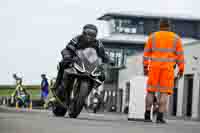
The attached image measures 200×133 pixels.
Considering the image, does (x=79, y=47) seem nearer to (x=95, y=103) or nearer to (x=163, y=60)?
(x=163, y=60)

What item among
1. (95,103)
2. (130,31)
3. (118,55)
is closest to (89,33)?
(95,103)

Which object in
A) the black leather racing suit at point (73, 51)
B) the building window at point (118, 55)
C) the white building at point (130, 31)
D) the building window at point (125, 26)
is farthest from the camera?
the building window at point (125, 26)

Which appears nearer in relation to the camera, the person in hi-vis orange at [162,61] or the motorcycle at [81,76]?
the person in hi-vis orange at [162,61]

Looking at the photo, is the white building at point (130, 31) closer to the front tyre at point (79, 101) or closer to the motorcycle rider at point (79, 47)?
the motorcycle rider at point (79, 47)

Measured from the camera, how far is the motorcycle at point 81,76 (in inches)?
641

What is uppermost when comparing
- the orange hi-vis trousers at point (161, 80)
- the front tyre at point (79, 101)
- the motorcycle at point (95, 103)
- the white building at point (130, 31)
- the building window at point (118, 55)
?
the white building at point (130, 31)

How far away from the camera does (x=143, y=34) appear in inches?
4377

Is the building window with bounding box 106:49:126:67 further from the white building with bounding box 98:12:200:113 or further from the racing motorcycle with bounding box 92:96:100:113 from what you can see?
the racing motorcycle with bounding box 92:96:100:113

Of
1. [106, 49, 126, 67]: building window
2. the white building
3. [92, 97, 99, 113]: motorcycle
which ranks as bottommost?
[92, 97, 99, 113]: motorcycle

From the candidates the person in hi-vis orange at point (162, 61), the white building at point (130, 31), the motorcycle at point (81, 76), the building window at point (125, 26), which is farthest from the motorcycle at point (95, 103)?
the building window at point (125, 26)

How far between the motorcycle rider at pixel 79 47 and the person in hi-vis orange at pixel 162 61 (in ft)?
3.98

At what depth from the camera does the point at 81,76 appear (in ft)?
54.0

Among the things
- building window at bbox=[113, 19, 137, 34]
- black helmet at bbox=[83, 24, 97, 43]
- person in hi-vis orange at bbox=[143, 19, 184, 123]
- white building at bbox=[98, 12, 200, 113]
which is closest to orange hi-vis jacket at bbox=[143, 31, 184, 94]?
person in hi-vis orange at bbox=[143, 19, 184, 123]

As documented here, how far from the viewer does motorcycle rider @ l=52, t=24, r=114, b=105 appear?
53.5 ft
